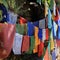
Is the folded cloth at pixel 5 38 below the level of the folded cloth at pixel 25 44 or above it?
above

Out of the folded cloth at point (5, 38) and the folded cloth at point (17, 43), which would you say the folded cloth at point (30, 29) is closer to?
the folded cloth at point (17, 43)

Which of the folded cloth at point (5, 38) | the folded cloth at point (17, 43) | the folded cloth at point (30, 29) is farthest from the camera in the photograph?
the folded cloth at point (30, 29)

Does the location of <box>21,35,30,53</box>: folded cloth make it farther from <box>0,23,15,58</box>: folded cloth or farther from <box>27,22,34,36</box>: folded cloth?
<box>0,23,15,58</box>: folded cloth

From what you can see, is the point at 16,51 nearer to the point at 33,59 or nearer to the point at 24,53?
the point at 24,53

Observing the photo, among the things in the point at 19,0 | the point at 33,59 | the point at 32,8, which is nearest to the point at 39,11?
the point at 32,8

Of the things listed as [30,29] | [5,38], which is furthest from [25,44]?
[5,38]

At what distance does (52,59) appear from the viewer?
14.6ft

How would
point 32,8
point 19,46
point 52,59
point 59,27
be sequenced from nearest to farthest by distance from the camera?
point 19,46, point 32,8, point 52,59, point 59,27

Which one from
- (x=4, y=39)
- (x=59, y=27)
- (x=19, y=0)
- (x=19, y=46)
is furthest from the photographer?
(x=59, y=27)

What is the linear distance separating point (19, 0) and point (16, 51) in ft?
2.61

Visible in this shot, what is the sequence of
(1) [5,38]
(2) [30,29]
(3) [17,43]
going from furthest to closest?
1. (2) [30,29]
2. (3) [17,43]
3. (1) [5,38]

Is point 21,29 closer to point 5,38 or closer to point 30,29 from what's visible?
point 30,29

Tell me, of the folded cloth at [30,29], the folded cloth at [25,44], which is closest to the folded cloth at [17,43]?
the folded cloth at [25,44]

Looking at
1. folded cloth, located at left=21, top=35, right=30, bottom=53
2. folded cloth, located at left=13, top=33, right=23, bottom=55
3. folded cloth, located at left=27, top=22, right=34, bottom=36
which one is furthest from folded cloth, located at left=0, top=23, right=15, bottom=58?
folded cloth, located at left=27, top=22, right=34, bottom=36
